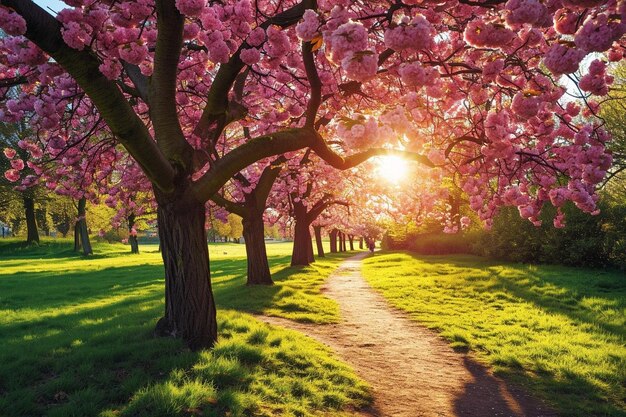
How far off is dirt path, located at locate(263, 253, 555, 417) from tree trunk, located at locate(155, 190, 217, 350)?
8.67ft

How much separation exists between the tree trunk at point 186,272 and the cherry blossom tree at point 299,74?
2cm

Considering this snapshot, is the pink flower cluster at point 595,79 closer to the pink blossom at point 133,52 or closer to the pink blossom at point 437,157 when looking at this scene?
the pink blossom at point 437,157

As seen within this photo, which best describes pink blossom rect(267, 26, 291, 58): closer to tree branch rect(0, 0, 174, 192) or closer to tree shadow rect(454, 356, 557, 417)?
tree branch rect(0, 0, 174, 192)

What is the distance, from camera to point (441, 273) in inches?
778

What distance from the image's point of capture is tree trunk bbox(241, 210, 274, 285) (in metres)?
14.4

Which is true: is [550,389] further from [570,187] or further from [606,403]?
[570,187]

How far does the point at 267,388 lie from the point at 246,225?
937 centimetres

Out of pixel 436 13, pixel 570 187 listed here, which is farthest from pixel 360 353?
pixel 436 13

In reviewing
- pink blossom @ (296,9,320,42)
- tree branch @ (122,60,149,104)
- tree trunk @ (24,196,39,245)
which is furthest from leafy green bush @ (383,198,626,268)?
tree trunk @ (24,196,39,245)

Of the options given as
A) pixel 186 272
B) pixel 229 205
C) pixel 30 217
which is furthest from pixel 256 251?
pixel 30 217

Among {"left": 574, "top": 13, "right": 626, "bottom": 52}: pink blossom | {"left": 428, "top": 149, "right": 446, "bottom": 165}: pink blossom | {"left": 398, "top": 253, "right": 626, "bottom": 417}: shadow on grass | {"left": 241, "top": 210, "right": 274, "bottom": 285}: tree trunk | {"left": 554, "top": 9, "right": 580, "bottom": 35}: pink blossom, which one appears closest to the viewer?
{"left": 574, "top": 13, "right": 626, "bottom": 52}: pink blossom

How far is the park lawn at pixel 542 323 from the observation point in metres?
6.16

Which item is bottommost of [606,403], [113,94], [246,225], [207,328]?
[606,403]

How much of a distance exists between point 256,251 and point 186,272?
8107mm
